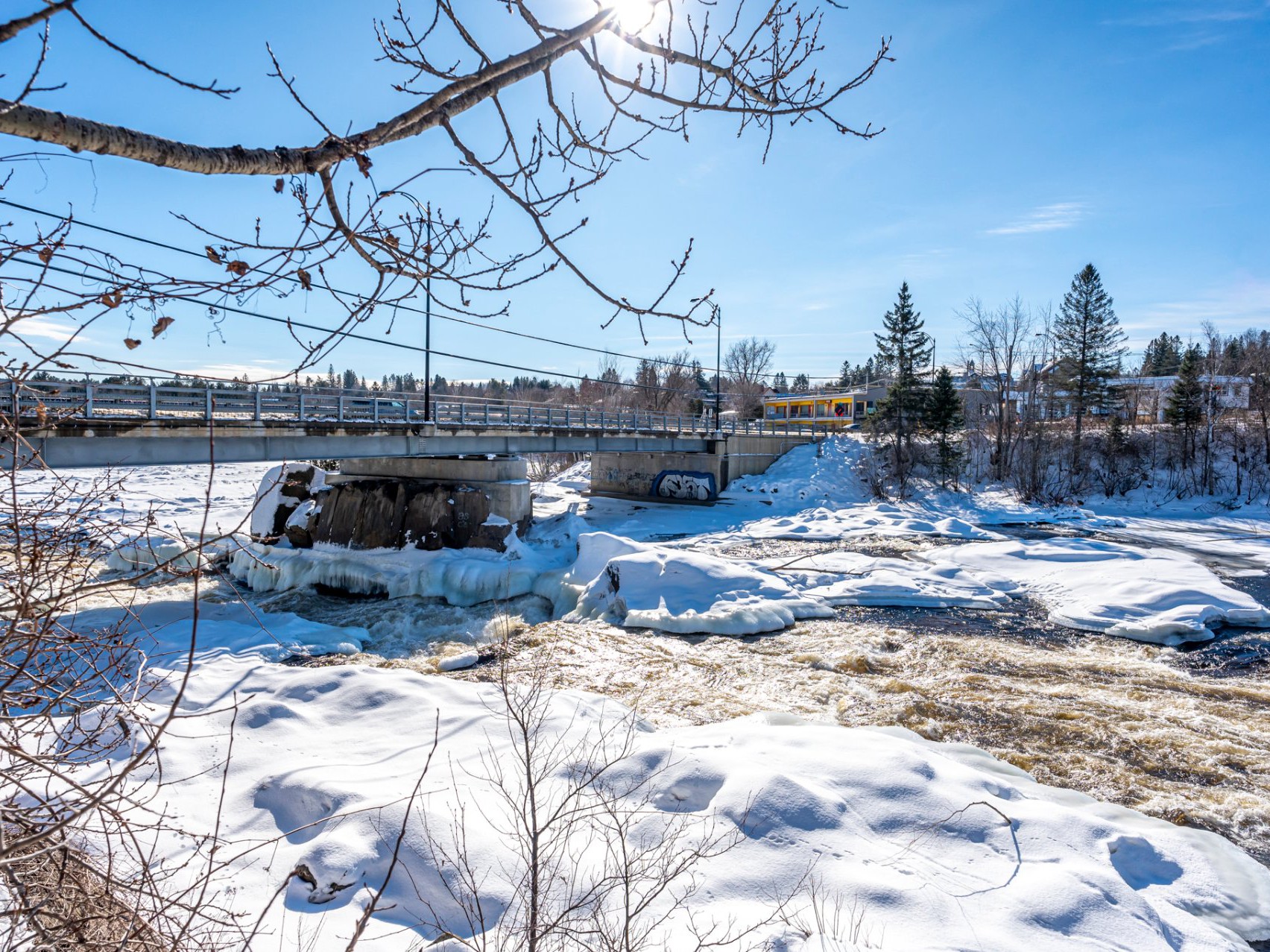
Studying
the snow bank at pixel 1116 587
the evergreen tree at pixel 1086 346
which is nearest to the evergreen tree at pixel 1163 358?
the evergreen tree at pixel 1086 346

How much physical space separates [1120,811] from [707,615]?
8.67 m

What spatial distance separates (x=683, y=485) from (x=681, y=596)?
23.9 metres

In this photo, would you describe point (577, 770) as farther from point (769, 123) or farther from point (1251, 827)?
point (1251, 827)

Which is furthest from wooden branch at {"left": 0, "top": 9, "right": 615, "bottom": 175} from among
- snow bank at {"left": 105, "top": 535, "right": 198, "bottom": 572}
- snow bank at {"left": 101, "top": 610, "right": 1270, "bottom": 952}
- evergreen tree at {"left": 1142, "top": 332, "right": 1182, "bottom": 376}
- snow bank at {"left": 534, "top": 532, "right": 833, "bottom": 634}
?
evergreen tree at {"left": 1142, "top": 332, "right": 1182, "bottom": 376}

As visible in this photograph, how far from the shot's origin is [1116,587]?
16891mm

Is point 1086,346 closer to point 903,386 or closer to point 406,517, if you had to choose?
point 903,386

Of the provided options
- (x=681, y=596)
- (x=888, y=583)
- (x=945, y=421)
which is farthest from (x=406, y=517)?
(x=945, y=421)

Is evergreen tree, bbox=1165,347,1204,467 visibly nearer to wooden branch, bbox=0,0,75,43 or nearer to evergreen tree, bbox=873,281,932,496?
evergreen tree, bbox=873,281,932,496

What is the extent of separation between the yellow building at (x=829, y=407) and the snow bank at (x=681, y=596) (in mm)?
39277

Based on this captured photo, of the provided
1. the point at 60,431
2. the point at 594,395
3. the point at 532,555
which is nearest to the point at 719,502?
the point at 532,555

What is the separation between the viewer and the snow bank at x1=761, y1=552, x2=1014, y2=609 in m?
16.9

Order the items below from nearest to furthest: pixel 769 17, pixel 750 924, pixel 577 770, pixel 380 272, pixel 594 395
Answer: pixel 380 272 → pixel 769 17 → pixel 750 924 → pixel 577 770 → pixel 594 395

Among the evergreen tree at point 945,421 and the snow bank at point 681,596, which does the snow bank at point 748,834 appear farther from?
the evergreen tree at point 945,421

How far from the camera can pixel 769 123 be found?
3.18m
